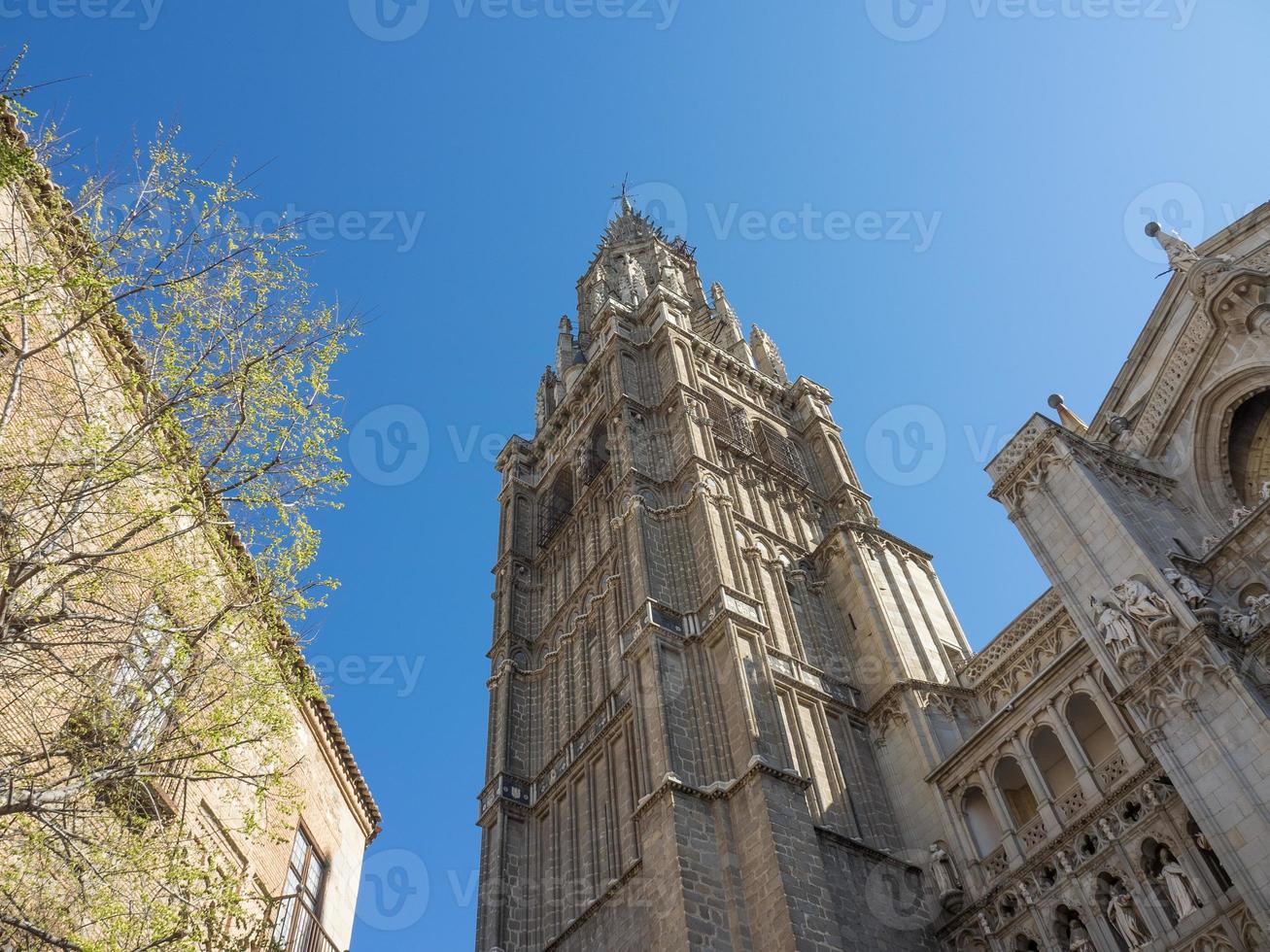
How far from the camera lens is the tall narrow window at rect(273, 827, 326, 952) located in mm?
19344

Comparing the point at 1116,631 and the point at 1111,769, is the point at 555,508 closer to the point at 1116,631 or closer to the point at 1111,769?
the point at 1111,769

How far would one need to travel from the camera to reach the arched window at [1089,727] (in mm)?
17859

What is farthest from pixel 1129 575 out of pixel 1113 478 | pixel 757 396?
pixel 757 396

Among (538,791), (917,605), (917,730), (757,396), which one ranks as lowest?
(917,730)

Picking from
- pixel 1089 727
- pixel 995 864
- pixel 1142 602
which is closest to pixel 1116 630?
pixel 1142 602

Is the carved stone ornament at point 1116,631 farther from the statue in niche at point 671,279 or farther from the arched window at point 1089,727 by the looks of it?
the statue in niche at point 671,279

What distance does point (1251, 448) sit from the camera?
1814 cm

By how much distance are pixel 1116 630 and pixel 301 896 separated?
15684 millimetres

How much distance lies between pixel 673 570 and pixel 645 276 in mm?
24511

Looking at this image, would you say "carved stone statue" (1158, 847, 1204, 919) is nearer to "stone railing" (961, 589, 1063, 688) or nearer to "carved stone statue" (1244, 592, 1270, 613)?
"carved stone statue" (1244, 592, 1270, 613)

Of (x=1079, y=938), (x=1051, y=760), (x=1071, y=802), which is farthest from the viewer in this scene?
(x=1051, y=760)

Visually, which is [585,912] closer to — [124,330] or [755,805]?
[755,805]

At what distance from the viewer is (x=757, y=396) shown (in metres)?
37.2

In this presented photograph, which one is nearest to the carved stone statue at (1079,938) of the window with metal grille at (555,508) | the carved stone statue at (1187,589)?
the carved stone statue at (1187,589)
